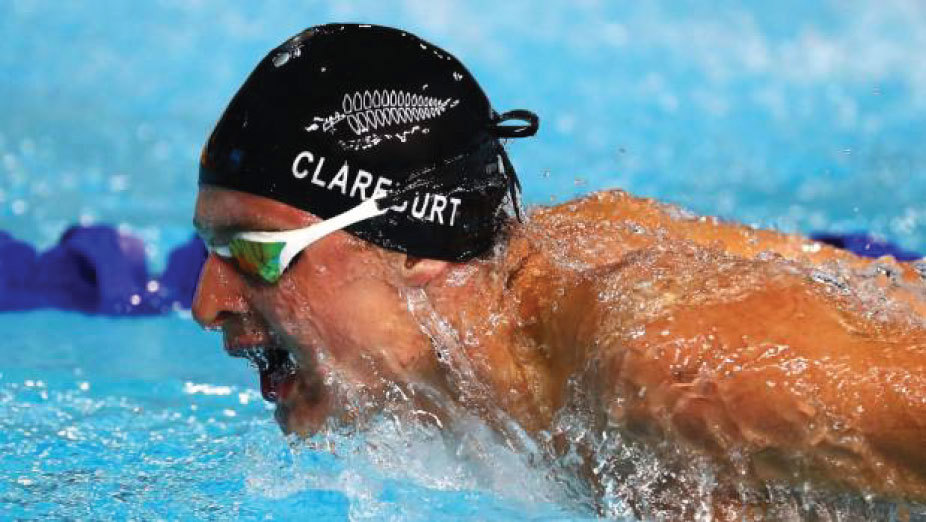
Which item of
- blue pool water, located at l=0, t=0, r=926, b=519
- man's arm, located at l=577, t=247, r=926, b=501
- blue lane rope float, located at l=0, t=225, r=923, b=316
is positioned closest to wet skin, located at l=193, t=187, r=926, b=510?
man's arm, located at l=577, t=247, r=926, b=501

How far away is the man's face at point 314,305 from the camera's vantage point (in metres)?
2.19

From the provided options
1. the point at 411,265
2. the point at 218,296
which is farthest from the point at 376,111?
the point at 218,296

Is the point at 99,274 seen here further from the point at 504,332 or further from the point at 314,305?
the point at 504,332

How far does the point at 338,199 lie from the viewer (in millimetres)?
2195

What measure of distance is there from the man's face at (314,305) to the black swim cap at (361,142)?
0.13 ft

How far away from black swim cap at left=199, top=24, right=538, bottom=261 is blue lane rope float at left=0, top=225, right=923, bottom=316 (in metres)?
2.33

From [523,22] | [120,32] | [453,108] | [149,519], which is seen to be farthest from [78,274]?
[523,22]

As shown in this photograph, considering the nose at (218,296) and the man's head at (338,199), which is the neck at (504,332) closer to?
the man's head at (338,199)

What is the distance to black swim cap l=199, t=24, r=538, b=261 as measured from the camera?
2.20 metres

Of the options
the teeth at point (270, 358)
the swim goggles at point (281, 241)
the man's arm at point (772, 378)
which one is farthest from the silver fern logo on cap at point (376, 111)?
the man's arm at point (772, 378)

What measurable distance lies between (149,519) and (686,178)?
4.03m

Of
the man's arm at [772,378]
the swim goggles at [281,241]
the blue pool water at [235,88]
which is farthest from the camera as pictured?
the blue pool water at [235,88]

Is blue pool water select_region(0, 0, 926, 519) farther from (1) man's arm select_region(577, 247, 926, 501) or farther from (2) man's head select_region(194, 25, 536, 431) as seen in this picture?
(1) man's arm select_region(577, 247, 926, 501)

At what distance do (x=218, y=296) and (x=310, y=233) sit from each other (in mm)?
201
